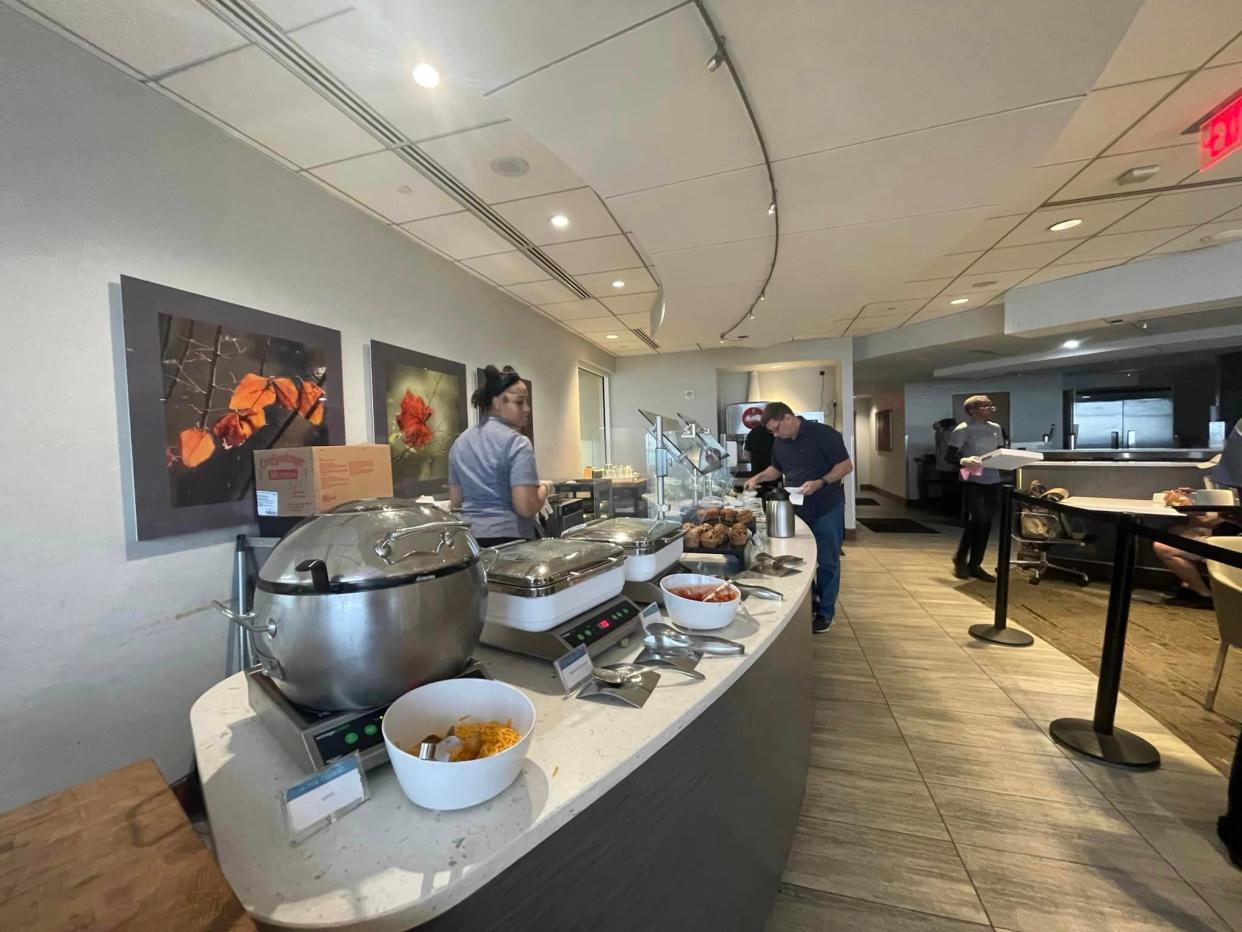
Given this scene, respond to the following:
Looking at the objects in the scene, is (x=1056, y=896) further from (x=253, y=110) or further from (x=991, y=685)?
(x=253, y=110)

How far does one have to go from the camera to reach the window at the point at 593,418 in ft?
21.2

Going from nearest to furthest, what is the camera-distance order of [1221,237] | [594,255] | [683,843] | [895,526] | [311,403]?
[683,843], [311,403], [594,255], [1221,237], [895,526]

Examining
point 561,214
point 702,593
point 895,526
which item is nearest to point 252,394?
point 561,214

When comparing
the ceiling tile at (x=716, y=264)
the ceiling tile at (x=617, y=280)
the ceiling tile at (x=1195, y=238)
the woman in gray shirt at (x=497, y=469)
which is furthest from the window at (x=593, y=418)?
the ceiling tile at (x=1195, y=238)

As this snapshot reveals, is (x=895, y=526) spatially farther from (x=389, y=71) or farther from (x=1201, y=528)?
(x=389, y=71)

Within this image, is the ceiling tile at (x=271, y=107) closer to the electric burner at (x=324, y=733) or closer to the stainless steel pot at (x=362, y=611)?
the stainless steel pot at (x=362, y=611)

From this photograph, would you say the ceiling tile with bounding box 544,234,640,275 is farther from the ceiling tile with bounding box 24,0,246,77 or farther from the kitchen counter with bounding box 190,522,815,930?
the kitchen counter with bounding box 190,522,815,930

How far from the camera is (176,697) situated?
192cm

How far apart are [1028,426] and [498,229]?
9646 millimetres

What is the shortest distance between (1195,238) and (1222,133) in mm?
2341

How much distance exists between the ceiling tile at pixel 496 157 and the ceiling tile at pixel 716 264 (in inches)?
32.7

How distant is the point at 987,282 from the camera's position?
452cm

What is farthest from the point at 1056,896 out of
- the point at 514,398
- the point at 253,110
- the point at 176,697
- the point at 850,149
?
the point at 253,110

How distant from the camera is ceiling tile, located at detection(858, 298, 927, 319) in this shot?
4.72 metres
